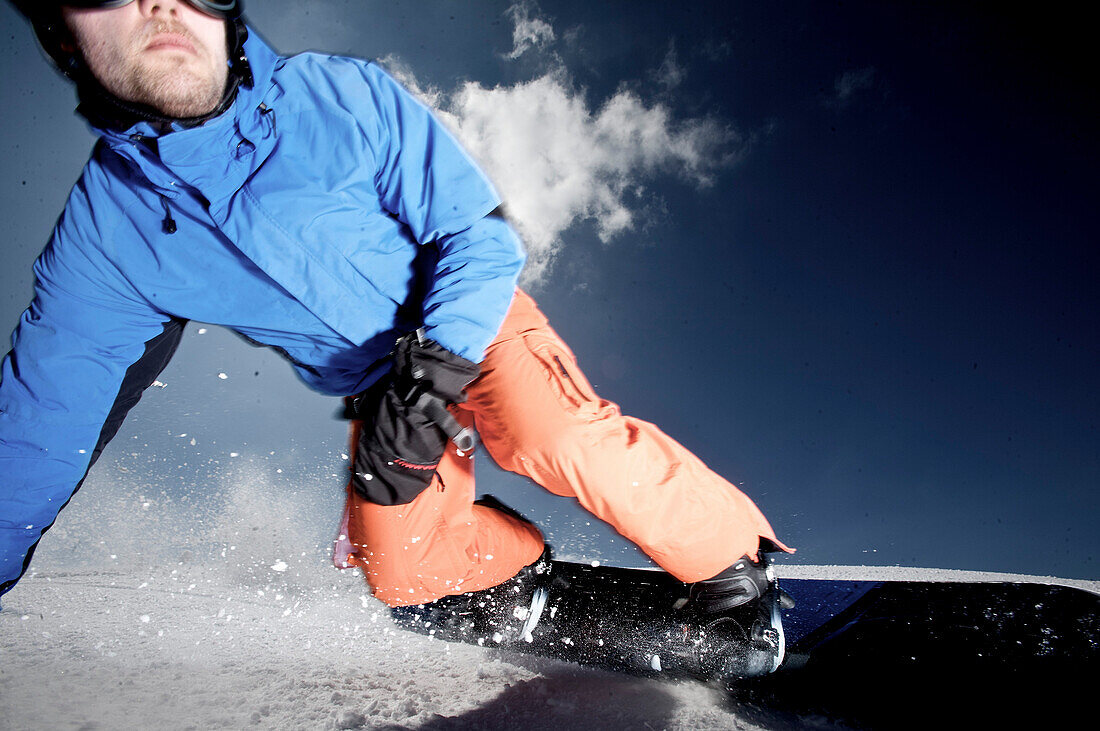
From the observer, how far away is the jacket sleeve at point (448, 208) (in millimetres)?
1307

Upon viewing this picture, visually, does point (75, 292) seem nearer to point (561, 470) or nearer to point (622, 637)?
point (561, 470)

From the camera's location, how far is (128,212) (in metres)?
1.48

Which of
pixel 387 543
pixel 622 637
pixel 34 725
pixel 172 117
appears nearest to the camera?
pixel 34 725

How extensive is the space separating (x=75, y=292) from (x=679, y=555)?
6.69 feet

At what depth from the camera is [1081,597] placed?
Result: 153 cm

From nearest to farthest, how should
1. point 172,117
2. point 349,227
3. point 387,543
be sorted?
1. point 172,117
2. point 349,227
3. point 387,543

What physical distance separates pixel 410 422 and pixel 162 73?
1.15m

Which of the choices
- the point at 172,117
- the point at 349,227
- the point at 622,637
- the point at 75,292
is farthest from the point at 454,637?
the point at 172,117

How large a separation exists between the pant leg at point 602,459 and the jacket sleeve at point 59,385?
1.16 metres

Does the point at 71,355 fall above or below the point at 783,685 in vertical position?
above

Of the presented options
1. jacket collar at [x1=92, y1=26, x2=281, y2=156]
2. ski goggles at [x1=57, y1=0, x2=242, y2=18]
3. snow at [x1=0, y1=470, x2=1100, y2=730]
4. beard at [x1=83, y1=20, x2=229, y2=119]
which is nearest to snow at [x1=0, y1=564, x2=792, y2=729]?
snow at [x1=0, y1=470, x2=1100, y2=730]

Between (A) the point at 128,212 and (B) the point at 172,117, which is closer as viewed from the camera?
(B) the point at 172,117

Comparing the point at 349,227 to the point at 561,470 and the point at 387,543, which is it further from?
the point at 387,543

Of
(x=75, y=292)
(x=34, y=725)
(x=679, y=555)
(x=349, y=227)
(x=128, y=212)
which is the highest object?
(x=349, y=227)
